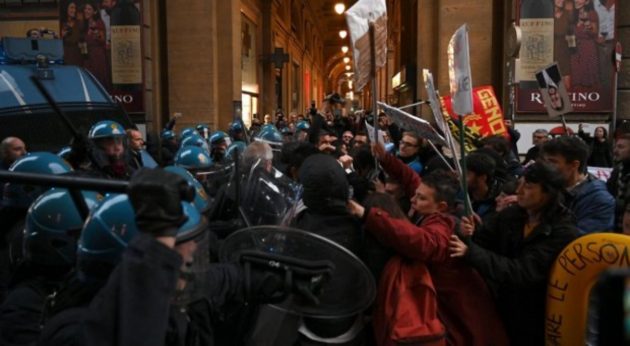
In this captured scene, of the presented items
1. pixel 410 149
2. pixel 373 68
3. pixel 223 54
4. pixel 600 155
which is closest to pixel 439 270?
pixel 373 68

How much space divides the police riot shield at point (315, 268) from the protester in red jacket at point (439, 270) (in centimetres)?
47

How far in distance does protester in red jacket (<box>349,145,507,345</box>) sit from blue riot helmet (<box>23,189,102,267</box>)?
1290 millimetres

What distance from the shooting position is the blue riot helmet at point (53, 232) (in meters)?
2.17

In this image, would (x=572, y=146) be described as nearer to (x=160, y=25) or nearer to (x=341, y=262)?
(x=341, y=262)

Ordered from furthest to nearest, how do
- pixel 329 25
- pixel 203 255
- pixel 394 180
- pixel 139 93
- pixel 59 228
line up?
pixel 329 25 < pixel 139 93 < pixel 394 180 < pixel 59 228 < pixel 203 255

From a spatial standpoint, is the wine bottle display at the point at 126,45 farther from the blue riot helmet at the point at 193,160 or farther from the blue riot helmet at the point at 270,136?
the blue riot helmet at the point at 193,160

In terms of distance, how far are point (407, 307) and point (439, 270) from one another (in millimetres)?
355

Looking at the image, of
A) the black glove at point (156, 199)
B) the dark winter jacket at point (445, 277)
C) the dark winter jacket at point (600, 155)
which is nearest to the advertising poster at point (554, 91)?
the dark winter jacket at point (600, 155)

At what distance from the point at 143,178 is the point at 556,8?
13.3 m

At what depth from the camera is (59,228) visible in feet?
7.32

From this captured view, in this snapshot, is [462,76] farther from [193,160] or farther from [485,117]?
[485,117]

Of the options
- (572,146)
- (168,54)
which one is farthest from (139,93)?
(572,146)

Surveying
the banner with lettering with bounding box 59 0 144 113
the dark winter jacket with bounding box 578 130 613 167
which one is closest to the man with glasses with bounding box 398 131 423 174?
the dark winter jacket with bounding box 578 130 613 167

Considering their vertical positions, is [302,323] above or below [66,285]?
below
